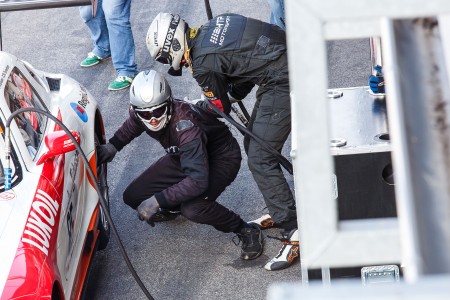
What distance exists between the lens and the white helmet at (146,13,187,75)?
5.53 m

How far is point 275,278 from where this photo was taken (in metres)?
5.67

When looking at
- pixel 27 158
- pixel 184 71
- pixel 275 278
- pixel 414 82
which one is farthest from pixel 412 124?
pixel 184 71

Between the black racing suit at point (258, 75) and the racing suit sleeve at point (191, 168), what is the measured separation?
0.29m

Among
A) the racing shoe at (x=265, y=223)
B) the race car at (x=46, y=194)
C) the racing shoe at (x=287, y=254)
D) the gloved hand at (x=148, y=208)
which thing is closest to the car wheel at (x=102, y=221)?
the race car at (x=46, y=194)

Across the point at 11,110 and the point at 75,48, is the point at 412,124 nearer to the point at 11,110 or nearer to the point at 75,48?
the point at 11,110

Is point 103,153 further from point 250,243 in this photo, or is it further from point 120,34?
point 120,34

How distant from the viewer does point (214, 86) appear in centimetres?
553

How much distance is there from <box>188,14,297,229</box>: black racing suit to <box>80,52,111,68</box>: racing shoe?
13.7 feet

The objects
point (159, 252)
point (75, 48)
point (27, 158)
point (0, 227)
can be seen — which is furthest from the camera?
point (75, 48)

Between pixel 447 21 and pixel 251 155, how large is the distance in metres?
4.17

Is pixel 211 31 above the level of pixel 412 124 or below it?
above

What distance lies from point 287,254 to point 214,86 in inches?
47.6

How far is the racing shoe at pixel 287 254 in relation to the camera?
572 centimetres

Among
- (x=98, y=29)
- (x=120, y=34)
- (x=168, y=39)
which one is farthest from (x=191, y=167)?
(x=98, y=29)
